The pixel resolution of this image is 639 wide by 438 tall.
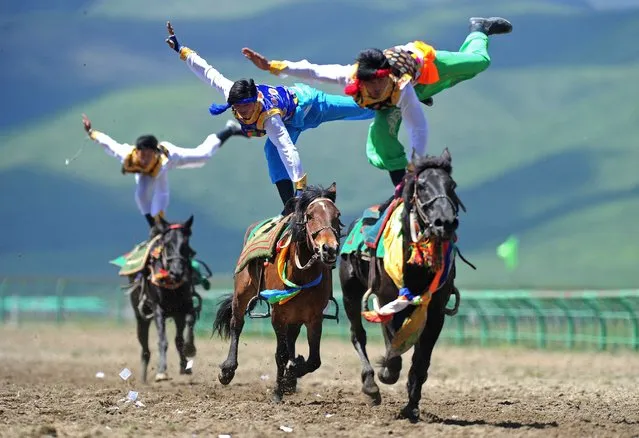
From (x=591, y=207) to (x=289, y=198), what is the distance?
223 ft

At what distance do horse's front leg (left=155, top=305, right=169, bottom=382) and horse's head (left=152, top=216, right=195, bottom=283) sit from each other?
1.80 ft

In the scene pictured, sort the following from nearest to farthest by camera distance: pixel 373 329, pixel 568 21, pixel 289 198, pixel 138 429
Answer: pixel 138 429 → pixel 289 198 → pixel 373 329 → pixel 568 21

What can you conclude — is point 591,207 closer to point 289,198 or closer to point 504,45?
point 504,45

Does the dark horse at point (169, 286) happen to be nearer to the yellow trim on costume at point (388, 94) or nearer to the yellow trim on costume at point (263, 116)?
the yellow trim on costume at point (263, 116)

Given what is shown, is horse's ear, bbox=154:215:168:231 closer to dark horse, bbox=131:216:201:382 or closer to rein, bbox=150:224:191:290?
dark horse, bbox=131:216:201:382

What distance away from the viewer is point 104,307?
37.5m

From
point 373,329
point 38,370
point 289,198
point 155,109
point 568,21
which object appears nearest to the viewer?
point 289,198

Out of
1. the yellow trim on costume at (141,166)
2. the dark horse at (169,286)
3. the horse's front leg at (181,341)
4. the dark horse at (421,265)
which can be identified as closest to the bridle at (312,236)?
the dark horse at (421,265)

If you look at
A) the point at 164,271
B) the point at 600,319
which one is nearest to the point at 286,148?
the point at 164,271

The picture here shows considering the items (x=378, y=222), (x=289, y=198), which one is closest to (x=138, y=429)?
(x=378, y=222)

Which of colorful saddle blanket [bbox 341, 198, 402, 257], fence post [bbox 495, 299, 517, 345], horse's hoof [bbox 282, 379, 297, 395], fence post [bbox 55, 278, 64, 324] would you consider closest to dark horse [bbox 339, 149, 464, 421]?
colorful saddle blanket [bbox 341, 198, 402, 257]

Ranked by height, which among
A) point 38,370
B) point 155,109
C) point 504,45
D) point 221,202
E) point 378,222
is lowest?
point 38,370

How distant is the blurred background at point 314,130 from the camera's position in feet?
Result: 220

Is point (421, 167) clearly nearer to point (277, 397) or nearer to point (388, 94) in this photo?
point (388, 94)
